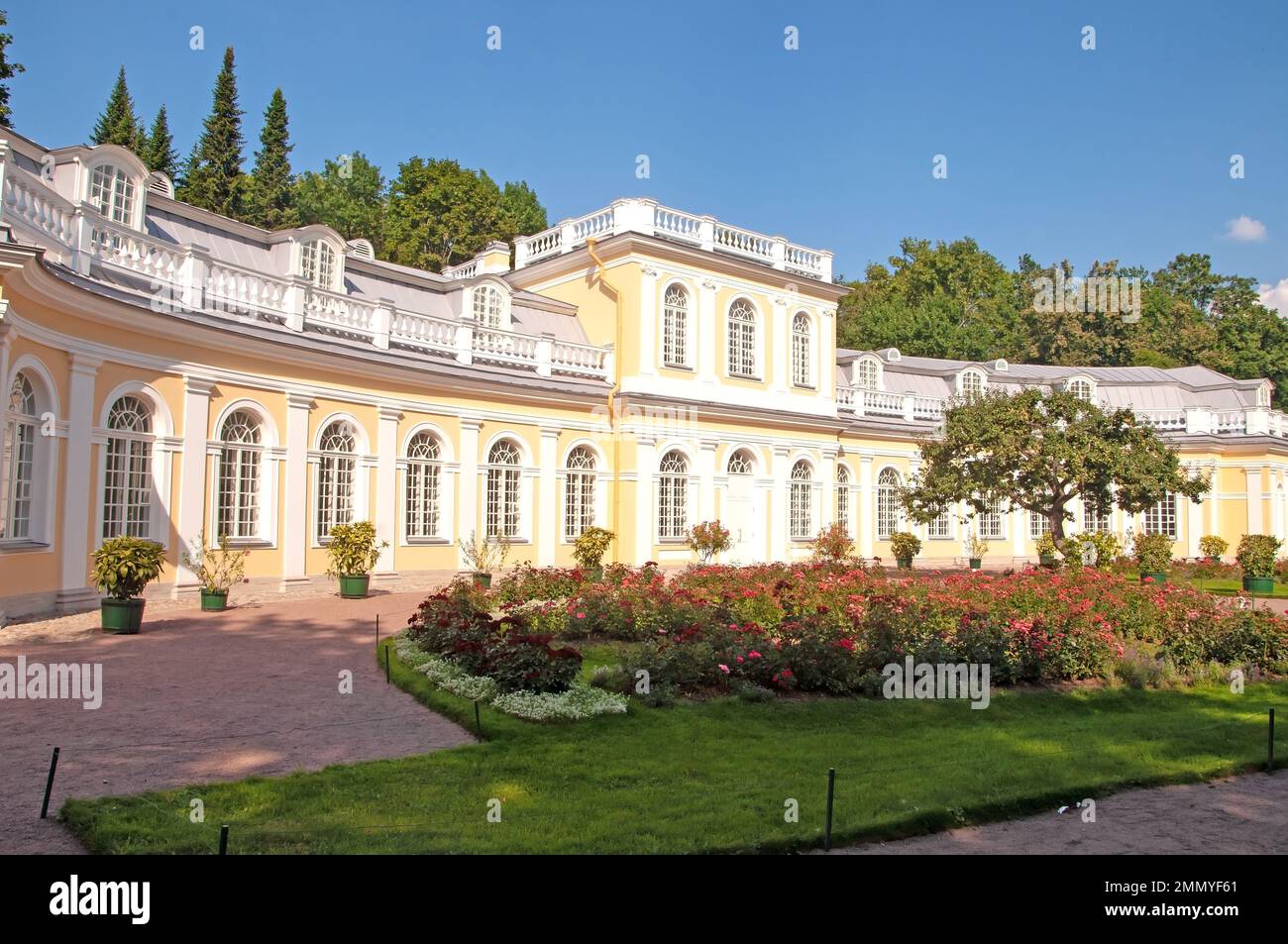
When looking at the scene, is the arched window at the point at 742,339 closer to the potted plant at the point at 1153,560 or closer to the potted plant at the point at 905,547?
the potted plant at the point at 905,547

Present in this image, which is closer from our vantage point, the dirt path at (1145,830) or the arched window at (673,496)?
the dirt path at (1145,830)

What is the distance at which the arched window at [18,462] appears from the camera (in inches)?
534

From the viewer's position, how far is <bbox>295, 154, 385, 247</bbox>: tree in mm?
43219

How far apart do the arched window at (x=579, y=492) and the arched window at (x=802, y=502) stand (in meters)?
7.07

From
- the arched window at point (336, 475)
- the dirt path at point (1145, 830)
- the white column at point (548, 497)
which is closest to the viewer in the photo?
the dirt path at point (1145, 830)

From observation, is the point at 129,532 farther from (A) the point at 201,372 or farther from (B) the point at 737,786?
(B) the point at 737,786

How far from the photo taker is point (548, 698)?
31.5 feet

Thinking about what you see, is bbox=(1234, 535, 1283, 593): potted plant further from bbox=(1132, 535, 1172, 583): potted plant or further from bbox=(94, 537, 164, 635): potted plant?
bbox=(94, 537, 164, 635): potted plant

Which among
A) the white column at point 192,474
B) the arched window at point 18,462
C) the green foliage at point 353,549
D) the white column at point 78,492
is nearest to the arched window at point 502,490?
the green foliage at point 353,549

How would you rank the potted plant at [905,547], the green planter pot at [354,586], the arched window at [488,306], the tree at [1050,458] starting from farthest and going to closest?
the potted plant at [905,547], the arched window at [488,306], the tree at [1050,458], the green planter pot at [354,586]

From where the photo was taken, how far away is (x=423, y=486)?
22188mm

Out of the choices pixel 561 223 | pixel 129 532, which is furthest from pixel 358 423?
pixel 561 223

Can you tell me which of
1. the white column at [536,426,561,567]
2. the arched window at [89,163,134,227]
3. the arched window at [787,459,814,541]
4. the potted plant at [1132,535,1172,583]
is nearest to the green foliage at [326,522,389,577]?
the white column at [536,426,561,567]

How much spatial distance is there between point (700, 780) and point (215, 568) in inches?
495
